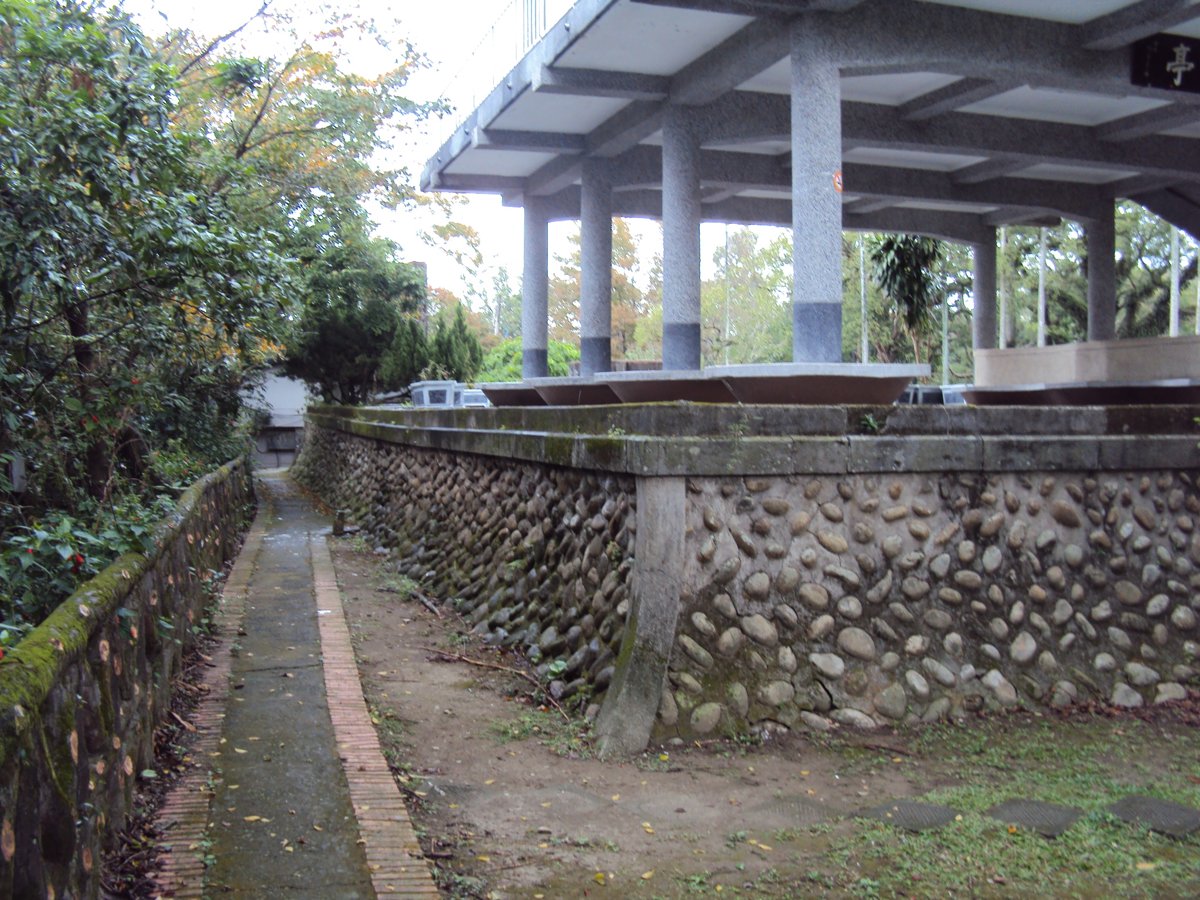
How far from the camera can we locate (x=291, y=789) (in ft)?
14.4

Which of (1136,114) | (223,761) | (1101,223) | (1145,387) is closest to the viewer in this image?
(223,761)

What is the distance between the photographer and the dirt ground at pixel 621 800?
373 centimetres

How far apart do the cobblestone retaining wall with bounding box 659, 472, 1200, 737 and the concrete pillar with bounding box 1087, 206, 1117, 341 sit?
34.4 ft

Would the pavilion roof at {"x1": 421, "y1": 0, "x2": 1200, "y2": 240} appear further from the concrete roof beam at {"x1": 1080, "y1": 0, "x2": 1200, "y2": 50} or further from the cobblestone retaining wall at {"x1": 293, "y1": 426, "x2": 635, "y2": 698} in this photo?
the cobblestone retaining wall at {"x1": 293, "y1": 426, "x2": 635, "y2": 698}

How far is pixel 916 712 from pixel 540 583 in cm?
249

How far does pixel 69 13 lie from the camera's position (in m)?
5.93

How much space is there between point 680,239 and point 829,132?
2661mm

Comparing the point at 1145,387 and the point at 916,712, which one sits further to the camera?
the point at 1145,387

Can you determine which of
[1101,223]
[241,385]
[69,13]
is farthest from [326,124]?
[1101,223]

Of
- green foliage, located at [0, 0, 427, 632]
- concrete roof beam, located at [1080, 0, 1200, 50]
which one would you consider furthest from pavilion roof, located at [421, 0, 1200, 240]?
green foliage, located at [0, 0, 427, 632]

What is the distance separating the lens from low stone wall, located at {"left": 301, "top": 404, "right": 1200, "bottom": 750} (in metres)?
5.20

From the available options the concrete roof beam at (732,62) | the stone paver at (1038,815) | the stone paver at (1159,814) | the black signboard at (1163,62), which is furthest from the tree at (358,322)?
the stone paver at (1159,814)

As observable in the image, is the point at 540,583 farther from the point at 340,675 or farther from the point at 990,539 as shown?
the point at 990,539

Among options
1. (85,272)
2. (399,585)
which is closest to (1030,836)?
(85,272)
